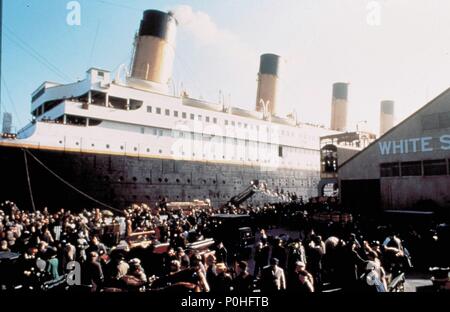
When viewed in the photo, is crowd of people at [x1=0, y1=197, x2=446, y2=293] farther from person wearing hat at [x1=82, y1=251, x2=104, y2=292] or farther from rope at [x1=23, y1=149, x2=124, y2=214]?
rope at [x1=23, y1=149, x2=124, y2=214]

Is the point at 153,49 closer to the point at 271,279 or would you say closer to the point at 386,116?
the point at 271,279

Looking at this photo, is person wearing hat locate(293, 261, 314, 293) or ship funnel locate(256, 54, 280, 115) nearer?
person wearing hat locate(293, 261, 314, 293)

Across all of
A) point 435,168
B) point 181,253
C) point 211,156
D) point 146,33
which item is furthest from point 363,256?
point 146,33

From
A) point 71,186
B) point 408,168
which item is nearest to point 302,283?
point 408,168

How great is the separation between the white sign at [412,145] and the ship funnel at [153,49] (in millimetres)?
18727

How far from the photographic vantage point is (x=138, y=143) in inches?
974

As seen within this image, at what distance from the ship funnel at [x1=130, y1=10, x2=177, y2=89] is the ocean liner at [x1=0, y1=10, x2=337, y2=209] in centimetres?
9

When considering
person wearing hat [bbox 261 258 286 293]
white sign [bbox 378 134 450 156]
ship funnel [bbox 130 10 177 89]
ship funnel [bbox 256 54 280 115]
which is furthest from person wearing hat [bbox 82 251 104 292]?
ship funnel [bbox 256 54 280 115]

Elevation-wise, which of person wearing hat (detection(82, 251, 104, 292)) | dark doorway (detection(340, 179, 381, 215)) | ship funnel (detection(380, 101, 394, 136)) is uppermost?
ship funnel (detection(380, 101, 394, 136))

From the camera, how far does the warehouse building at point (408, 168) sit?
17469 mm

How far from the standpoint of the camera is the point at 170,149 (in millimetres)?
26750

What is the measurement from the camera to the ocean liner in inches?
794
